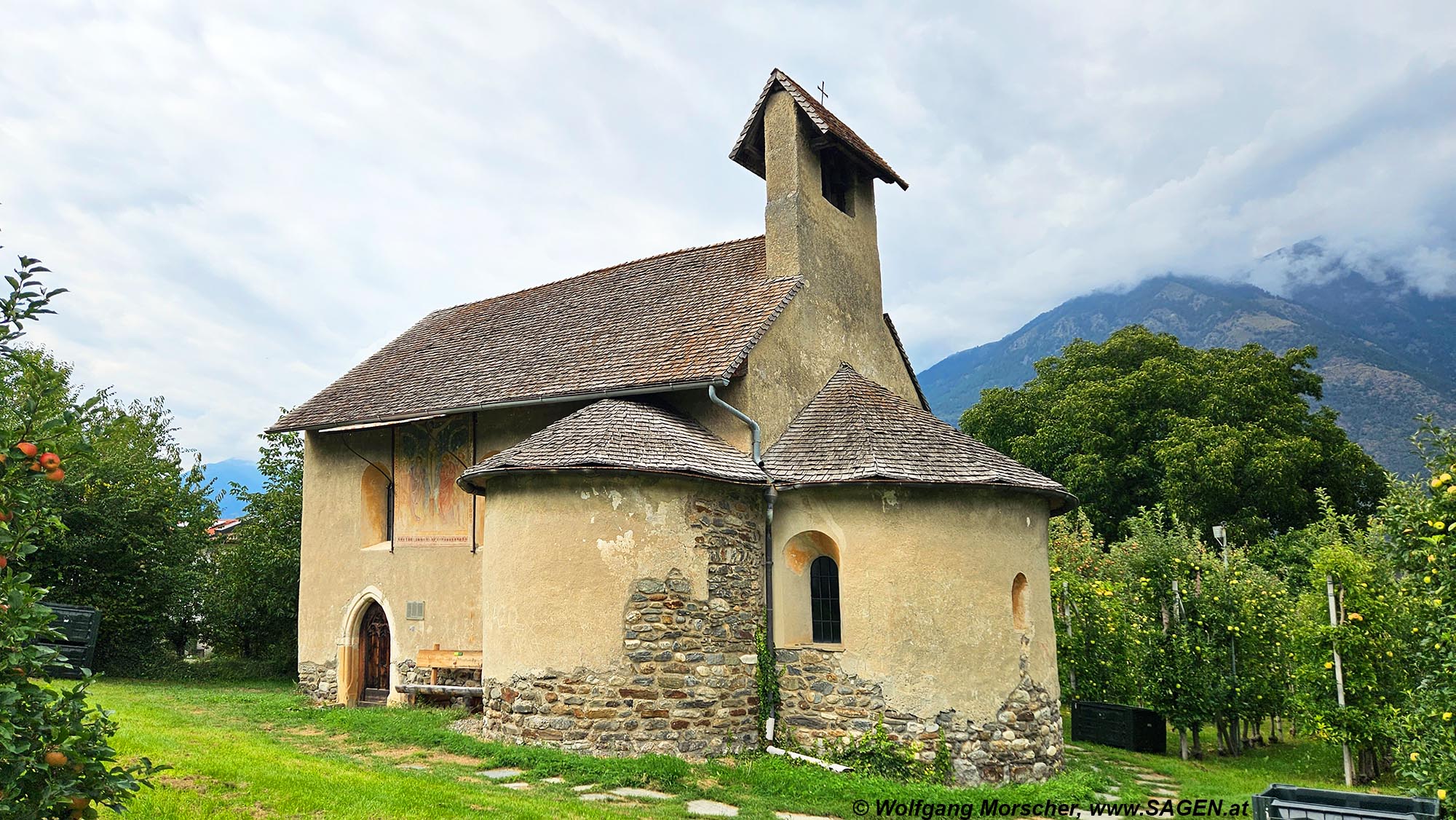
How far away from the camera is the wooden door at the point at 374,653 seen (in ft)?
57.6

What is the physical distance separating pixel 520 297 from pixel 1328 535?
1683cm

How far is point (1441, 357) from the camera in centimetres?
12206

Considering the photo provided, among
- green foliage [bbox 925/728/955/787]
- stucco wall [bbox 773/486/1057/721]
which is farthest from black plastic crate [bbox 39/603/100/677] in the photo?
green foliage [bbox 925/728/955/787]

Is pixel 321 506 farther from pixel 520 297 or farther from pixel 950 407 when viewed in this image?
pixel 950 407

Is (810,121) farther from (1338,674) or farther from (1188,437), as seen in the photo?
(1188,437)

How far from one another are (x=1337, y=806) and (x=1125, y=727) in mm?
8012

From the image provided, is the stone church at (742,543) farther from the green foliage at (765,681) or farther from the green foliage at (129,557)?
the green foliage at (129,557)

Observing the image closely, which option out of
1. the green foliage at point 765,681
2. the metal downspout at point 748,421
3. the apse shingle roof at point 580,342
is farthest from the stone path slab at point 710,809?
the apse shingle roof at point 580,342

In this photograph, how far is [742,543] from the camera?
13242 mm

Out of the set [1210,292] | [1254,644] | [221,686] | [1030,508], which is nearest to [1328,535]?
[1254,644]

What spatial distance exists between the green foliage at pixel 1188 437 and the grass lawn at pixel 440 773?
1282 cm

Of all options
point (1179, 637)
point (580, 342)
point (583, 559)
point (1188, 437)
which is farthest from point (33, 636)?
point (1188, 437)

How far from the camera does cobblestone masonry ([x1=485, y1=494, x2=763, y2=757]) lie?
1207 cm

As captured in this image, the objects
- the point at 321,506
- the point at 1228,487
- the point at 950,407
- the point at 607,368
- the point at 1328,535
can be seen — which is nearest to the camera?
the point at 607,368
